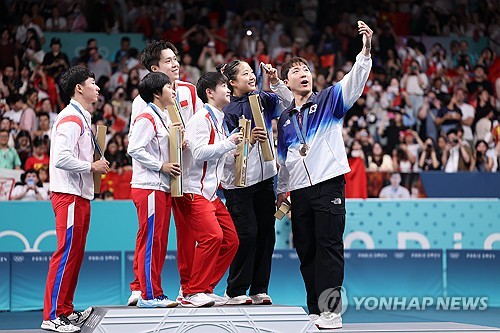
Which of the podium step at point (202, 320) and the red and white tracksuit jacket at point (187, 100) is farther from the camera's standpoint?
Answer: the red and white tracksuit jacket at point (187, 100)

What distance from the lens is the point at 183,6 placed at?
65.7ft

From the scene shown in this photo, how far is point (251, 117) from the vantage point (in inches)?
331

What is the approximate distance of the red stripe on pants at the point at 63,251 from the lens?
7.65 meters

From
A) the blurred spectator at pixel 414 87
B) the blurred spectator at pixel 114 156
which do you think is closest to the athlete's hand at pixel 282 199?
the blurred spectator at pixel 114 156

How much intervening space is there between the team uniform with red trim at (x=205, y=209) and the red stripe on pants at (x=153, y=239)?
10.4 inches

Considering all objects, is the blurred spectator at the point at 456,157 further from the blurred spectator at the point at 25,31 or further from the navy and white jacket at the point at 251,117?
the blurred spectator at the point at 25,31

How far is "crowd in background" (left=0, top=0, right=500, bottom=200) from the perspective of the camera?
15.4 m

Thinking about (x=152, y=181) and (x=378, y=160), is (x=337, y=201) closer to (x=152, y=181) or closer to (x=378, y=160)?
(x=152, y=181)

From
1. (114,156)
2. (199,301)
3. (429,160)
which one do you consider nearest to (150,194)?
(199,301)

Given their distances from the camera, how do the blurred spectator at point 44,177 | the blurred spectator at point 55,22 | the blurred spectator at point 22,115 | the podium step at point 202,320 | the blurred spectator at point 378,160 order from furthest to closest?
the blurred spectator at point 55,22, the blurred spectator at point 22,115, the blurred spectator at point 378,160, the blurred spectator at point 44,177, the podium step at point 202,320

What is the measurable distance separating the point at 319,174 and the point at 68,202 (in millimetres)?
2128

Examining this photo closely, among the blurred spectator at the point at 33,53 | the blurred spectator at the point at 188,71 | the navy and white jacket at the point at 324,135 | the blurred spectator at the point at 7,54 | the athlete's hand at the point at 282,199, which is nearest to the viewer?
the navy and white jacket at the point at 324,135

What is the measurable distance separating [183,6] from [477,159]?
759cm

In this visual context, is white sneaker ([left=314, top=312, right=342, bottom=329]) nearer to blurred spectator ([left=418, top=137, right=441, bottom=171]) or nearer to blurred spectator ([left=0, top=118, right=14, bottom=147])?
blurred spectator ([left=0, top=118, right=14, bottom=147])
